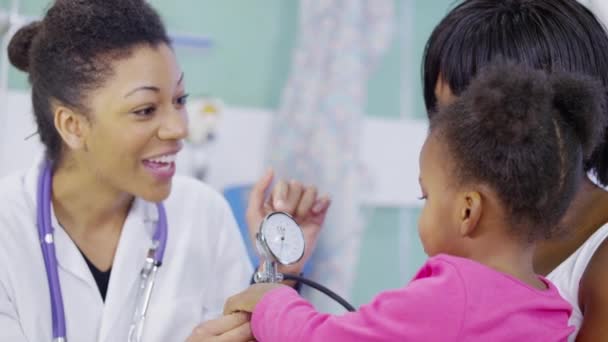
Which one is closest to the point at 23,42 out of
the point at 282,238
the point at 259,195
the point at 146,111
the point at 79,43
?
the point at 79,43

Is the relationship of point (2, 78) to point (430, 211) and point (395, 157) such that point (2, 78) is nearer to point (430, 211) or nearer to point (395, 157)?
point (395, 157)

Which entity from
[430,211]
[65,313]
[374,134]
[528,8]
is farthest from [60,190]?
[374,134]

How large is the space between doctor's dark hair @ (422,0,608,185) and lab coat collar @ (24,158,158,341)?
0.64 m

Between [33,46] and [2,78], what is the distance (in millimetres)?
939

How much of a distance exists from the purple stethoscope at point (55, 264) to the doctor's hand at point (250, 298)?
0.39 metres

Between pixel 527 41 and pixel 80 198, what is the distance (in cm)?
86

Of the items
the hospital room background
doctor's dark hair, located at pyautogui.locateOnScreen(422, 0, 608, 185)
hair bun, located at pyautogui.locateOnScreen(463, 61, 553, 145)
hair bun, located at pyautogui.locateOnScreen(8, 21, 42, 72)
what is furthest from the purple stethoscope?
the hospital room background

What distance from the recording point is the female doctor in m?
1.23

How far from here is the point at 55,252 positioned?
125 centimetres

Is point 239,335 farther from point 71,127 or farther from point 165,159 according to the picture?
point 71,127

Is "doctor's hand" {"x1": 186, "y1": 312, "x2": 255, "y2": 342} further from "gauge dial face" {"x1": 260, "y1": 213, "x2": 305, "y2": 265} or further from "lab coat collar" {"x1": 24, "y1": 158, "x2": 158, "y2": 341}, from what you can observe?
"lab coat collar" {"x1": 24, "y1": 158, "x2": 158, "y2": 341}

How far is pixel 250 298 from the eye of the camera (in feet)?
3.01

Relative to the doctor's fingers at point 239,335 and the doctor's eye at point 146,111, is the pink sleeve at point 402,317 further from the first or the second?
the doctor's eye at point 146,111

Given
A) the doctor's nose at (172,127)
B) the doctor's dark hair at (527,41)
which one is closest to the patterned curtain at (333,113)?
the doctor's nose at (172,127)
